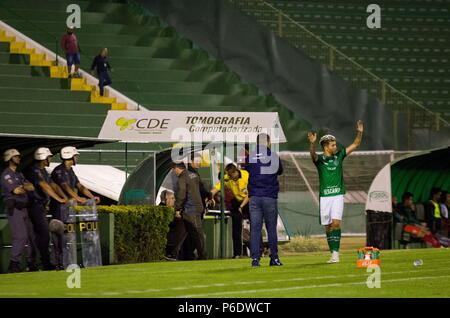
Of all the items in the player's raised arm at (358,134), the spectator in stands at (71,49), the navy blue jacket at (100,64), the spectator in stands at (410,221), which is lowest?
the spectator in stands at (410,221)

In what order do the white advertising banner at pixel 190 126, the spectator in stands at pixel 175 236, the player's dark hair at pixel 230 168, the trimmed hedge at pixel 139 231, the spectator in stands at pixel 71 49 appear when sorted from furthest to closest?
the spectator in stands at pixel 71 49 < the player's dark hair at pixel 230 168 < the white advertising banner at pixel 190 126 < the spectator in stands at pixel 175 236 < the trimmed hedge at pixel 139 231

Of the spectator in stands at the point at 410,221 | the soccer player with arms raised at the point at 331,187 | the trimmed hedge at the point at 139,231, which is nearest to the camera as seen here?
the soccer player with arms raised at the point at 331,187

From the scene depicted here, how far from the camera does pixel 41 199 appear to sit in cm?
2092

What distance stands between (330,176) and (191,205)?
4.82 m

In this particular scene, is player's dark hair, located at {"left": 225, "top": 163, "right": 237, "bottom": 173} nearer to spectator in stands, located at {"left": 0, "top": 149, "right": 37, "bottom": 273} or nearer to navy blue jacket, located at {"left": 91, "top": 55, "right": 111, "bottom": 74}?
spectator in stands, located at {"left": 0, "top": 149, "right": 37, "bottom": 273}

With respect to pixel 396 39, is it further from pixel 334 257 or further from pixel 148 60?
pixel 334 257

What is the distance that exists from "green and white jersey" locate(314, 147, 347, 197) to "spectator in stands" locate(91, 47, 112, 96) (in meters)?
16.7

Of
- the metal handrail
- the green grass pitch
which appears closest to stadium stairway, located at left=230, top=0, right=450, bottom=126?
the metal handrail

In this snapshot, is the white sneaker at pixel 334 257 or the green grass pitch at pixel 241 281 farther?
the white sneaker at pixel 334 257

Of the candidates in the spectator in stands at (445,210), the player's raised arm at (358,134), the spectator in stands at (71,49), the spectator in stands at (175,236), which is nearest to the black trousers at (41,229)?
the spectator in stands at (175,236)

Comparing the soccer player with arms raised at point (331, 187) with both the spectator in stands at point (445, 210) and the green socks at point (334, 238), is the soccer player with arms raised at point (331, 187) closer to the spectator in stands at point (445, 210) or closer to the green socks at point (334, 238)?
the green socks at point (334, 238)

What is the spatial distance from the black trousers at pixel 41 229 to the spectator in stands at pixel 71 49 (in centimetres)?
1561

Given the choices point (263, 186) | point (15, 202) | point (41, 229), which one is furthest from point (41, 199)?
point (263, 186)

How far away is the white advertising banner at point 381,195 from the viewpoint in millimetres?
29359
